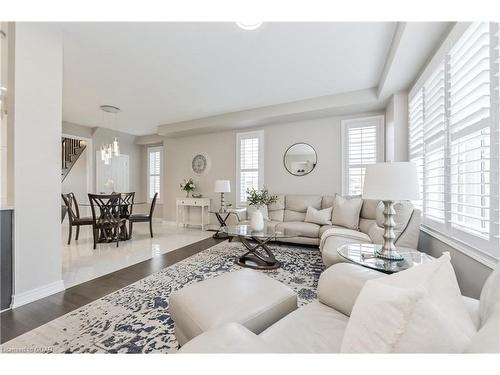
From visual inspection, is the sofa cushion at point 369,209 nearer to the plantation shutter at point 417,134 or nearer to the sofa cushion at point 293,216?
the plantation shutter at point 417,134

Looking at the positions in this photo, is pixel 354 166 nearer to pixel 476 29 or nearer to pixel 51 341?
pixel 476 29

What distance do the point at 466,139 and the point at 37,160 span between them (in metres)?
3.68

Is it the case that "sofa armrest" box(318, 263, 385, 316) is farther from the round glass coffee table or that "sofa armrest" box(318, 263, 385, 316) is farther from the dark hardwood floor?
the dark hardwood floor

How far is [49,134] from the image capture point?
224 centimetres

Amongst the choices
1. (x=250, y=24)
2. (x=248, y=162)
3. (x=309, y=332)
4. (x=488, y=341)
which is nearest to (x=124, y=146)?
(x=248, y=162)

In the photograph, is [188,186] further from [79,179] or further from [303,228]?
[303,228]

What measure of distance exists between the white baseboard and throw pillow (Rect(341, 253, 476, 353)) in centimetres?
271

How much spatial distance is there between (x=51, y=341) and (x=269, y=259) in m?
2.27

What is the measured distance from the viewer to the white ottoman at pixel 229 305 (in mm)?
1177

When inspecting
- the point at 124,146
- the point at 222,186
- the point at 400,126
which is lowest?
the point at 222,186

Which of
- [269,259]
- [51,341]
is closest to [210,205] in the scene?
[269,259]

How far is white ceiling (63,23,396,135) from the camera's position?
2.36m

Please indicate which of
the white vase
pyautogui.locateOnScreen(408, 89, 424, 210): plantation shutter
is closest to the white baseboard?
the white vase

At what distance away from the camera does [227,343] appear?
2.52 feet
